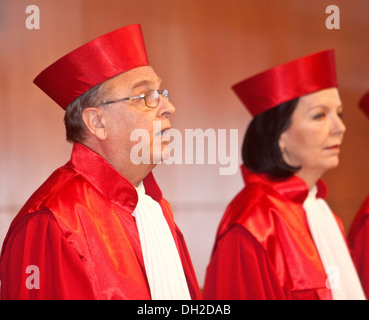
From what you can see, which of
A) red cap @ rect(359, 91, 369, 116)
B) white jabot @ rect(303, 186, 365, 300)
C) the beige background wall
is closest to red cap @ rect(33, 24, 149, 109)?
the beige background wall

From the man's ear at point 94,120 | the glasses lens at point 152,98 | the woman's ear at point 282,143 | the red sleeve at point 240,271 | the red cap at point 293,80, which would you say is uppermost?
the red cap at point 293,80

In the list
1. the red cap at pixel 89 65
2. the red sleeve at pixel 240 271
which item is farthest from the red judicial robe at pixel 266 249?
the red cap at pixel 89 65

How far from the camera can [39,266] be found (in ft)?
4.58

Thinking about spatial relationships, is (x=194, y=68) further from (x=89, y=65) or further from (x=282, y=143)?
(x=89, y=65)

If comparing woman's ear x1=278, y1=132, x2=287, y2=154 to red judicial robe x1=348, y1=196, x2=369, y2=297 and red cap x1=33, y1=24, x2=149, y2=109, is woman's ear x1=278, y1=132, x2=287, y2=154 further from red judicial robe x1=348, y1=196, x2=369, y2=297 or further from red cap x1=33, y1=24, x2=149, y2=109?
red cap x1=33, y1=24, x2=149, y2=109

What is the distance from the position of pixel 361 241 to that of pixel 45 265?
122 centimetres

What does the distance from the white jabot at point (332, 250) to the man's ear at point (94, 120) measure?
825 millimetres

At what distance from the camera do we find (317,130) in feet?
6.18

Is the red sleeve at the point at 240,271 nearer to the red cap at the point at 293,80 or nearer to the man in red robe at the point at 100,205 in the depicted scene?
→ the man in red robe at the point at 100,205

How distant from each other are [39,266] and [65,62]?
569 millimetres

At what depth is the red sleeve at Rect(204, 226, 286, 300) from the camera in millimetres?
1787

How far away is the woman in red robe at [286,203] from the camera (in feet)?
5.93

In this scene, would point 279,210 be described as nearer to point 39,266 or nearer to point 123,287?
point 123,287
